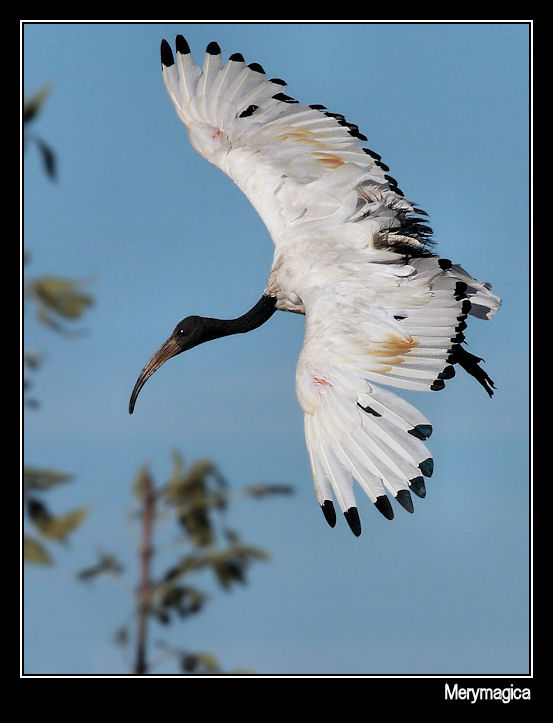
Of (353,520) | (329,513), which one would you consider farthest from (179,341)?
(353,520)

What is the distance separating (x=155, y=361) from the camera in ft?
29.7

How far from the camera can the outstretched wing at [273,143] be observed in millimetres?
8742

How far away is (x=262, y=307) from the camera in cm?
902

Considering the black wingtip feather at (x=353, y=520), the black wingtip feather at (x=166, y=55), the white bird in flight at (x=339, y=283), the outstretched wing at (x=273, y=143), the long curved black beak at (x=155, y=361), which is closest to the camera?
the black wingtip feather at (x=353, y=520)

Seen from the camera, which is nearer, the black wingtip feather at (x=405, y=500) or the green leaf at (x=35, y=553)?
the black wingtip feather at (x=405, y=500)

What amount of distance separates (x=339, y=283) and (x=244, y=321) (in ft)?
3.91

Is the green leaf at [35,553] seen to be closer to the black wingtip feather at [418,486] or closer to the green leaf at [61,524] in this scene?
the green leaf at [61,524]

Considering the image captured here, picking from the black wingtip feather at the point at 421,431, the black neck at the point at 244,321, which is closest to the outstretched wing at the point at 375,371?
the black wingtip feather at the point at 421,431

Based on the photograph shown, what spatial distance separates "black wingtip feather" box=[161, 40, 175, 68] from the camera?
913 centimetres

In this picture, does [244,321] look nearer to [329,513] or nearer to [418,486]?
[329,513]

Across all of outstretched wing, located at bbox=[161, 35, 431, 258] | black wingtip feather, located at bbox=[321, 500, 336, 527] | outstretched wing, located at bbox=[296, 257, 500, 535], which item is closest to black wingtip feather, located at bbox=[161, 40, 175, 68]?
outstretched wing, located at bbox=[161, 35, 431, 258]

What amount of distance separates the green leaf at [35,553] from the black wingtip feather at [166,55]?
10.8ft

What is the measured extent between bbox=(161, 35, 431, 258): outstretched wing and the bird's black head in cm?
81

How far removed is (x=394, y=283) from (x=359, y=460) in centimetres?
115
